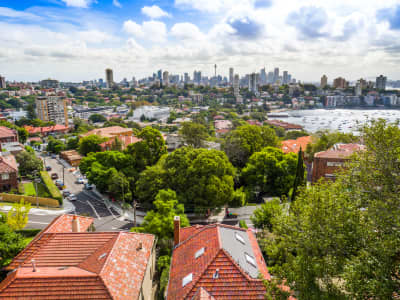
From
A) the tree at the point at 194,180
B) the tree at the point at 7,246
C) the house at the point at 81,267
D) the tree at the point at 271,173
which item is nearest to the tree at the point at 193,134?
the tree at the point at 271,173

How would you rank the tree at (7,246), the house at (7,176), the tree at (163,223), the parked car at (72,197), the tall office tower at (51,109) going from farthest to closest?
the tall office tower at (51,109)
the parked car at (72,197)
the house at (7,176)
the tree at (163,223)
the tree at (7,246)

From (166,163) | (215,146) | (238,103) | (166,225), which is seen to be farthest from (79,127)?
(238,103)

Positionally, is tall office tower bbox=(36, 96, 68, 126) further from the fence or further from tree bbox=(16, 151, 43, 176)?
the fence

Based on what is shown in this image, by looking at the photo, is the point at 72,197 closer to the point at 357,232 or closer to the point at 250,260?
the point at 250,260

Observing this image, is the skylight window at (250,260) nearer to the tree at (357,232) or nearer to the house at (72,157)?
the tree at (357,232)

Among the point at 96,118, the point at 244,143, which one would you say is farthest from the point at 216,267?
the point at 96,118

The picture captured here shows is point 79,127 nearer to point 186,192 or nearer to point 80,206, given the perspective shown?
point 80,206
